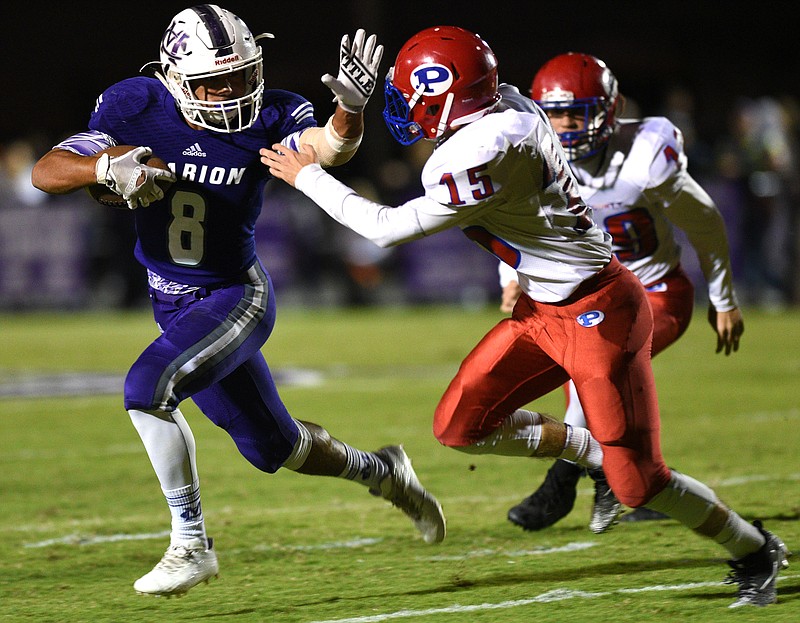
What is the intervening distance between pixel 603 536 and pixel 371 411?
3.00m

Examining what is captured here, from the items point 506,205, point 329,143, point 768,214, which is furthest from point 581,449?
point 768,214

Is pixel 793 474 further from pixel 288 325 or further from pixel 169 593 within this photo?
pixel 288 325

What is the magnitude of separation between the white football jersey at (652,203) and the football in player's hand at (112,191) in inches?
65.8

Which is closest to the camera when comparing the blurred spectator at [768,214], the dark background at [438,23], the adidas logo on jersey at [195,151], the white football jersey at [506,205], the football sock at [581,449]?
the white football jersey at [506,205]

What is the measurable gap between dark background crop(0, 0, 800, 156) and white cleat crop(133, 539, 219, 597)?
16.3m

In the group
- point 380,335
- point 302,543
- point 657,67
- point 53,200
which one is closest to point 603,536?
point 302,543

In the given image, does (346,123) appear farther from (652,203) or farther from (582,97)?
(652,203)

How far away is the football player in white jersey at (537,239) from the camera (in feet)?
11.2

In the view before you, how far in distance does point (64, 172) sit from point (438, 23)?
57.5 ft

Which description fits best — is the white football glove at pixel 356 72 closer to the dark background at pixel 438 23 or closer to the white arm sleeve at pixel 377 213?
the white arm sleeve at pixel 377 213

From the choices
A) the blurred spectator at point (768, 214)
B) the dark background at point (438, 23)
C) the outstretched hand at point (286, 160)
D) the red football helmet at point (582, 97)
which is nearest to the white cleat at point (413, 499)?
the outstretched hand at point (286, 160)

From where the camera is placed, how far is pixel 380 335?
1110cm

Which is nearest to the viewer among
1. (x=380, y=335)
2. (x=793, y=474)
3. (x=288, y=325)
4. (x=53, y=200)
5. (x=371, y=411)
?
(x=793, y=474)

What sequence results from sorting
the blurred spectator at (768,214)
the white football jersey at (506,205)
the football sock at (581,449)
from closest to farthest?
the white football jersey at (506,205) < the football sock at (581,449) < the blurred spectator at (768,214)
